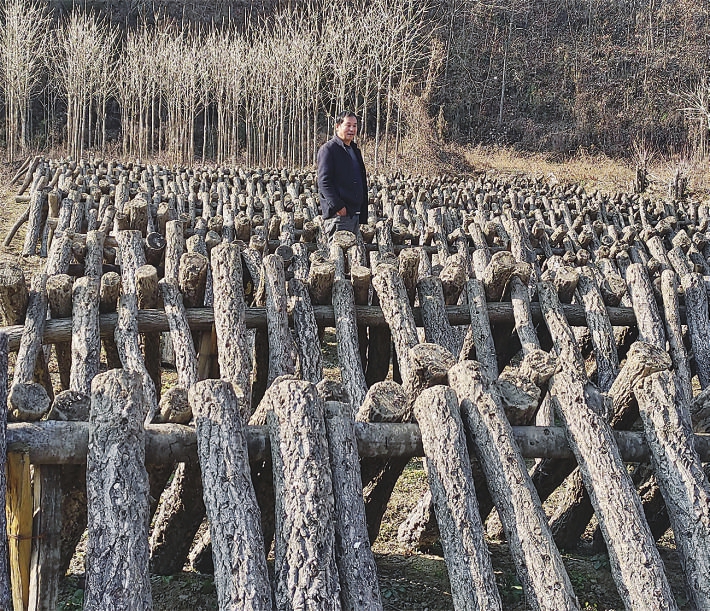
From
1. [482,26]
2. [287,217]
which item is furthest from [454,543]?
[482,26]

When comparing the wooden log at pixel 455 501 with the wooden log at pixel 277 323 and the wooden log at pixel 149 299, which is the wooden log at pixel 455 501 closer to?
the wooden log at pixel 277 323

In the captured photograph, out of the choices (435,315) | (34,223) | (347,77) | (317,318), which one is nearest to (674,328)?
(435,315)

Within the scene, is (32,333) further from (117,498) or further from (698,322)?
(698,322)

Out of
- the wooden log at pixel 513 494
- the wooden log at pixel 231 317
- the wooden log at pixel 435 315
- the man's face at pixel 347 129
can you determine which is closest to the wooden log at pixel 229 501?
the wooden log at pixel 513 494

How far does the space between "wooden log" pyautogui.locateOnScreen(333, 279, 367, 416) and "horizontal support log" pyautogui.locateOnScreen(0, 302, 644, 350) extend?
0.27ft

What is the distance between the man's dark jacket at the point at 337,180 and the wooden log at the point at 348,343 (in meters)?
2.58

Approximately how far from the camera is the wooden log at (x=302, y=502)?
2146 mm

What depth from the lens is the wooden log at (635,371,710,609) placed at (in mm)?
2479

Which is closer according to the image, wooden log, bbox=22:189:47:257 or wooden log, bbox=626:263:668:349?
wooden log, bbox=626:263:668:349

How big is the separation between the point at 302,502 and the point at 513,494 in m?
0.71

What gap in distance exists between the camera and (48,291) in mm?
3709

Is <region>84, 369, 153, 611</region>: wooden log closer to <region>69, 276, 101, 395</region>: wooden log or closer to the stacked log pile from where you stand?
the stacked log pile

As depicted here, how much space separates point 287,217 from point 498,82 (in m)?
32.4

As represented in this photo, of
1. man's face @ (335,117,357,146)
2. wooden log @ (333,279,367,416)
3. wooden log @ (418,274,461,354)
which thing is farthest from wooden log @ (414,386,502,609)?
man's face @ (335,117,357,146)
